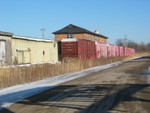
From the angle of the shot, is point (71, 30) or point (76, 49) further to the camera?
point (71, 30)

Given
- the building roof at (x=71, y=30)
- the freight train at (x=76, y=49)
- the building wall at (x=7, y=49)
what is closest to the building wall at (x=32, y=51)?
the building wall at (x=7, y=49)

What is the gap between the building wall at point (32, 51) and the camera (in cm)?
2097

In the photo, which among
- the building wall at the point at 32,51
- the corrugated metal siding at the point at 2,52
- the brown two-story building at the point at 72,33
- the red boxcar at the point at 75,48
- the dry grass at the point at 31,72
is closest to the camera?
the dry grass at the point at 31,72

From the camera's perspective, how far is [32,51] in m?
24.0

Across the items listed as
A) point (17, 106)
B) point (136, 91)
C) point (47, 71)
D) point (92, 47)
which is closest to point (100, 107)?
point (17, 106)

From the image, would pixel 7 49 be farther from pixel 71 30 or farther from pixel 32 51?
pixel 71 30

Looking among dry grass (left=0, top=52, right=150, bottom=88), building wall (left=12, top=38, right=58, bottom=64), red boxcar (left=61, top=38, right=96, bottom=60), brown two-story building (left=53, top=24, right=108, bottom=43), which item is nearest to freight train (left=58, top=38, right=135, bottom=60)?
red boxcar (left=61, top=38, right=96, bottom=60)

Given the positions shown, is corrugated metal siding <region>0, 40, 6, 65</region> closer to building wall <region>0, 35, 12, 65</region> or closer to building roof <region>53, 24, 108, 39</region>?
building wall <region>0, 35, 12, 65</region>

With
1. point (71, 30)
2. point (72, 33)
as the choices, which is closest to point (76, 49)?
point (72, 33)

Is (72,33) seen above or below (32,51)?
above

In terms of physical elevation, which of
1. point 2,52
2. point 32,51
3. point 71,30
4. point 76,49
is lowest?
point 2,52

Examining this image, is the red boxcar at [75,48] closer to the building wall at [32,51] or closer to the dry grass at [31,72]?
the building wall at [32,51]

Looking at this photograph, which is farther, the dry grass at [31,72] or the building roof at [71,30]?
the building roof at [71,30]

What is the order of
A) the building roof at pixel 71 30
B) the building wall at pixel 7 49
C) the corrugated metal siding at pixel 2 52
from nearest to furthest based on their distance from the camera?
the corrugated metal siding at pixel 2 52
the building wall at pixel 7 49
the building roof at pixel 71 30
